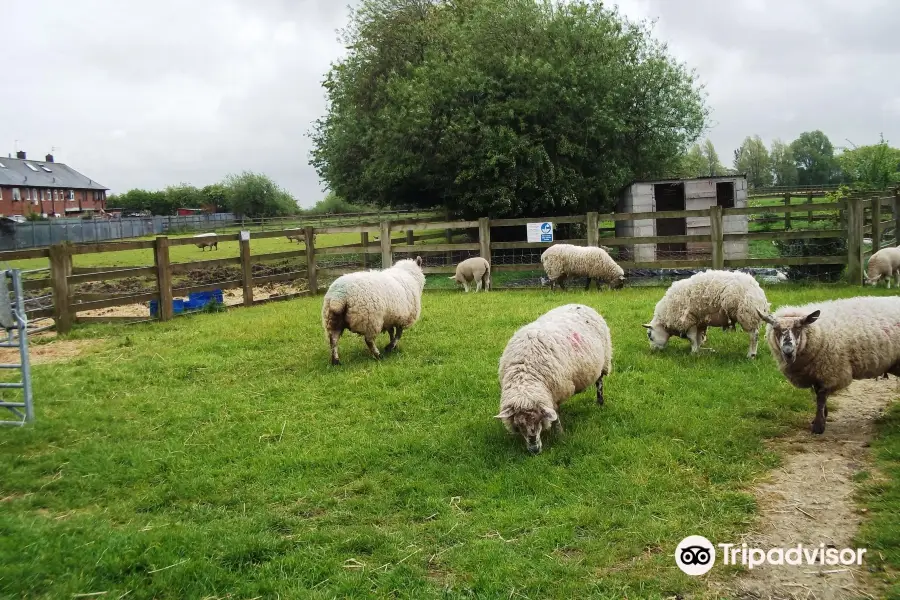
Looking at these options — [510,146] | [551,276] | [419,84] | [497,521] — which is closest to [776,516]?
[497,521]

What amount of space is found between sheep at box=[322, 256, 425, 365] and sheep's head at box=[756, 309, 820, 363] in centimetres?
478

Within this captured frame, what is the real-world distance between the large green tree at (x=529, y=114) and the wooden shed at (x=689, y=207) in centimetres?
89

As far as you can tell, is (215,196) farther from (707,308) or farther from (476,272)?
(707,308)

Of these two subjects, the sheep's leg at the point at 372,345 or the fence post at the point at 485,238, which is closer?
the sheep's leg at the point at 372,345

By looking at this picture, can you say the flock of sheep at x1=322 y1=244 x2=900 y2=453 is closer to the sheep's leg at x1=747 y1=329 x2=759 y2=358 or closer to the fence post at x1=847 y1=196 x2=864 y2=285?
the sheep's leg at x1=747 y1=329 x2=759 y2=358

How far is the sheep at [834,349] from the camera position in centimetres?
543

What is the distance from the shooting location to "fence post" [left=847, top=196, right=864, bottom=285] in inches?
487

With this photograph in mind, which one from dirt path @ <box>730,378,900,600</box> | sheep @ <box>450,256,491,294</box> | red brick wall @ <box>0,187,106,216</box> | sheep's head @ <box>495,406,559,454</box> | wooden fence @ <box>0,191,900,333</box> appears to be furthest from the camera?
red brick wall @ <box>0,187,106,216</box>

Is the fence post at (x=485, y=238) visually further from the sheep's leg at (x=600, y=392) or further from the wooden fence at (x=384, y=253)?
the sheep's leg at (x=600, y=392)

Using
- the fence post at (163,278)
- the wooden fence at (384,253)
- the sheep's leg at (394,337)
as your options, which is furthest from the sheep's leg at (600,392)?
the fence post at (163,278)

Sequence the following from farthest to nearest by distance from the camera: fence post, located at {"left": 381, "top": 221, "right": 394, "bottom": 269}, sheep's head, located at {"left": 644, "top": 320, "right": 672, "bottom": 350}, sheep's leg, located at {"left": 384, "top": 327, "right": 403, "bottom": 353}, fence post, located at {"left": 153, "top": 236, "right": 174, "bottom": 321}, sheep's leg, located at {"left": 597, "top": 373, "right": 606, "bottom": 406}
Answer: fence post, located at {"left": 381, "top": 221, "right": 394, "bottom": 269} < fence post, located at {"left": 153, "top": 236, "right": 174, "bottom": 321} < sheep's leg, located at {"left": 384, "top": 327, "right": 403, "bottom": 353} < sheep's head, located at {"left": 644, "top": 320, "right": 672, "bottom": 350} < sheep's leg, located at {"left": 597, "top": 373, "right": 606, "bottom": 406}

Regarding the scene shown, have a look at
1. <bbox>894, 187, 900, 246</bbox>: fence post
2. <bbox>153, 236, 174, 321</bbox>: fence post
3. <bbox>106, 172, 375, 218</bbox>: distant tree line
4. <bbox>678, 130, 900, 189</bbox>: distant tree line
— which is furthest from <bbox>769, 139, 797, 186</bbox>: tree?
<bbox>153, 236, 174, 321</bbox>: fence post

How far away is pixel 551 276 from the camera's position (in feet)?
47.8

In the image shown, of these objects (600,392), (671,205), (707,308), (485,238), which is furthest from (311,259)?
(671,205)
